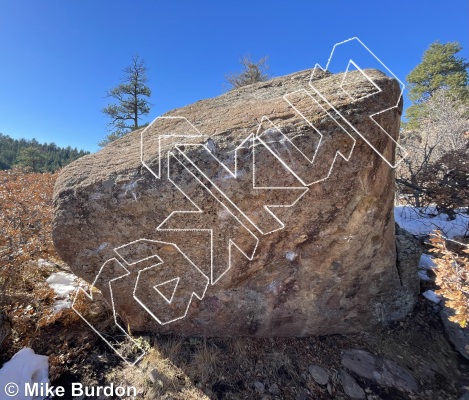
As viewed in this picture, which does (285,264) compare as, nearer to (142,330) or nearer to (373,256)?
(373,256)

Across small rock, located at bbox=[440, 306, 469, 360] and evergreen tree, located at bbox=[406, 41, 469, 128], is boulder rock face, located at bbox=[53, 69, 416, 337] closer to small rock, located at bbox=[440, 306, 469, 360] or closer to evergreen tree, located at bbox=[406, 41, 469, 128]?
small rock, located at bbox=[440, 306, 469, 360]

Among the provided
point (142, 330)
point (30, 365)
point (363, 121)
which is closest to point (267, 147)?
point (363, 121)

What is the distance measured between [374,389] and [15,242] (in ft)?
13.5

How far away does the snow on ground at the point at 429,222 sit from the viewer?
3.97m

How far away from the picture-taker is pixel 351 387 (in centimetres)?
214

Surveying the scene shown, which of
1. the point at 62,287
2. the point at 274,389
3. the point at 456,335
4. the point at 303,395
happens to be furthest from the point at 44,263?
the point at 456,335

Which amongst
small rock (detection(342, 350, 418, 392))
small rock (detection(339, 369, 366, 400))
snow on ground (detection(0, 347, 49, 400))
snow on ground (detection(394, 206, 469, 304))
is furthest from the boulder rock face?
snow on ground (detection(394, 206, 469, 304))

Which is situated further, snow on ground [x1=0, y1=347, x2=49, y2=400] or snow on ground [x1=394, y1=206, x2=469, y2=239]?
snow on ground [x1=394, y1=206, x2=469, y2=239]

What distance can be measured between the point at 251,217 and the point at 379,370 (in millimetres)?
1782

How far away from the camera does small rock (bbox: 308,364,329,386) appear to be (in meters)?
2.18

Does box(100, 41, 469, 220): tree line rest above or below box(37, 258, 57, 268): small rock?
above

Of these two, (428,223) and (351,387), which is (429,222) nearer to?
(428,223)

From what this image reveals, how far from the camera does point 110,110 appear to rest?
1327 centimetres

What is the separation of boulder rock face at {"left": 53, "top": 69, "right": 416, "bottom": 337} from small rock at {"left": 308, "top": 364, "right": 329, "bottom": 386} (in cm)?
31
